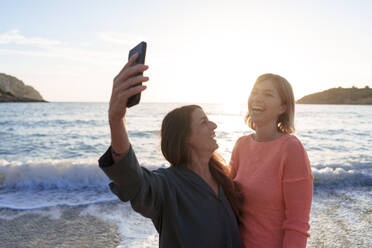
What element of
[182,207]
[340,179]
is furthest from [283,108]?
[340,179]

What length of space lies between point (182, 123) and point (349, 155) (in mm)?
12867

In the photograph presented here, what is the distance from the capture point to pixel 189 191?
1945mm

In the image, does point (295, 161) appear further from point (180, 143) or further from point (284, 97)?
point (180, 143)

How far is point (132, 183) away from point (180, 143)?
2.29ft

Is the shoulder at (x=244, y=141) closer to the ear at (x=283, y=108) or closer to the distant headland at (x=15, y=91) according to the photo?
the ear at (x=283, y=108)

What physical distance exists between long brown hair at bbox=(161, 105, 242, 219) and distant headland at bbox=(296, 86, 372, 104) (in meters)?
92.8

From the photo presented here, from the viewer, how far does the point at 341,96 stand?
92.1 m

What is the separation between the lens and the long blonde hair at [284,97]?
2.31m

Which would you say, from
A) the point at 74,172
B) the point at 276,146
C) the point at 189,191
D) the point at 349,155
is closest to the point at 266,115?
the point at 276,146

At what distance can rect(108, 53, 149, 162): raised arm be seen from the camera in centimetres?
126

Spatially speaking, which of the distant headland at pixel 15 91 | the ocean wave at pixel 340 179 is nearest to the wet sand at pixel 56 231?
the ocean wave at pixel 340 179

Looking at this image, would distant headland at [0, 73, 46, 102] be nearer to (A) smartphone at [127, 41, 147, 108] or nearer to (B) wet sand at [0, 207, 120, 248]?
(B) wet sand at [0, 207, 120, 248]

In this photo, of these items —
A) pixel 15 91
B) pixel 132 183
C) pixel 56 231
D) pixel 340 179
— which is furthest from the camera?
pixel 15 91

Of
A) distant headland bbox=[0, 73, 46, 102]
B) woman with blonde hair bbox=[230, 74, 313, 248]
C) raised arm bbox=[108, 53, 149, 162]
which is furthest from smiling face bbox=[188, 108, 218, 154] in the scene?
distant headland bbox=[0, 73, 46, 102]
